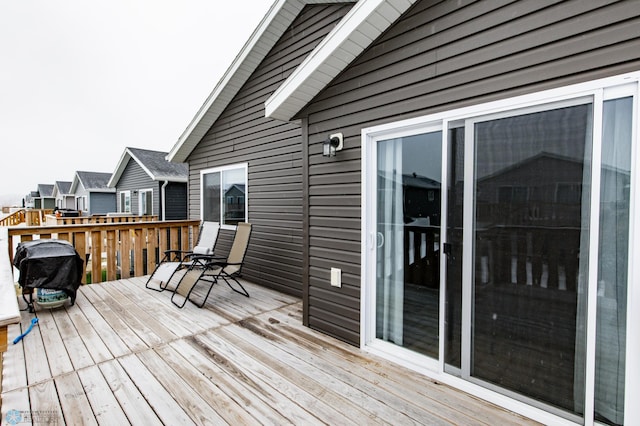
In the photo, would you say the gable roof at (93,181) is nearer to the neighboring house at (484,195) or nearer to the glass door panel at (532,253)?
the neighboring house at (484,195)

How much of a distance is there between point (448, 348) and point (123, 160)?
14.4 meters

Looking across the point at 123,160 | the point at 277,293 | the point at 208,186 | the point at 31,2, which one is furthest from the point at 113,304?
the point at 123,160

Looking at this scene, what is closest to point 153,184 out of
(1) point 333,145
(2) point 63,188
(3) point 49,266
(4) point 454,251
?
(3) point 49,266

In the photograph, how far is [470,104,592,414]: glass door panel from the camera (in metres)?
1.71

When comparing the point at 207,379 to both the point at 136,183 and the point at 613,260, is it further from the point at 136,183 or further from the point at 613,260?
the point at 136,183

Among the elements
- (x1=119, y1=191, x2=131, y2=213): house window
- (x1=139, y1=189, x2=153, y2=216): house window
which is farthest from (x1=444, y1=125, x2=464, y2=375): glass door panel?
(x1=119, y1=191, x2=131, y2=213): house window

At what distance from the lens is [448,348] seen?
7.21ft

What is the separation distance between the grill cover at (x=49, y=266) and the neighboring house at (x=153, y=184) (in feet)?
24.0

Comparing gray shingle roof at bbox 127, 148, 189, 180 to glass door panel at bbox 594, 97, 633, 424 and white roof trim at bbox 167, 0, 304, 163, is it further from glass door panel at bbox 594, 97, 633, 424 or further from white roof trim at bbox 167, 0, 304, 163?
glass door panel at bbox 594, 97, 633, 424

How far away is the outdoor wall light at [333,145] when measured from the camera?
114 inches

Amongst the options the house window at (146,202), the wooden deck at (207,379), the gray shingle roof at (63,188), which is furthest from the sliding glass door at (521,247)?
the gray shingle roof at (63,188)

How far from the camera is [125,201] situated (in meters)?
13.7

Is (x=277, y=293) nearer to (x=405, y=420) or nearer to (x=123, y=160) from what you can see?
(x=405, y=420)

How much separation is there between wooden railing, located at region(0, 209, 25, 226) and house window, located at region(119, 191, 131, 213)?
5.68 m
